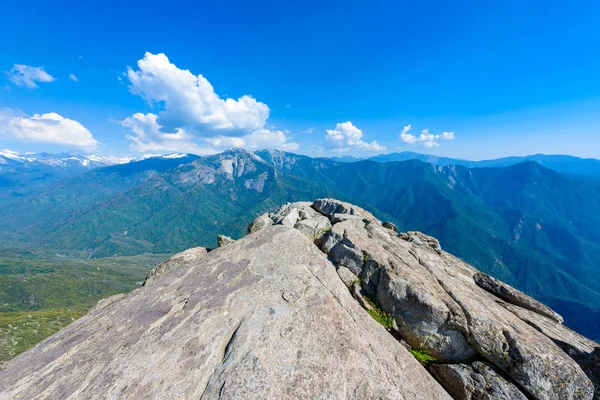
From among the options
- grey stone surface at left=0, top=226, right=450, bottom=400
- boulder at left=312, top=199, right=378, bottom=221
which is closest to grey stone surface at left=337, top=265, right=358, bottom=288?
grey stone surface at left=0, top=226, right=450, bottom=400

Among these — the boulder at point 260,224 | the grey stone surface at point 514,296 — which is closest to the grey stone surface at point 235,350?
the grey stone surface at point 514,296

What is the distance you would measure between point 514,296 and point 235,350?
22610 mm

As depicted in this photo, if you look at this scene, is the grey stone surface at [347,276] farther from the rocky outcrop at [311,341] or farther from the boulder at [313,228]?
the boulder at [313,228]

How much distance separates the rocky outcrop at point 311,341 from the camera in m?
11.6

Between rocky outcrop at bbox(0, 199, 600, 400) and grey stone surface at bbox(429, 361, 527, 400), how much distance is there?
54mm

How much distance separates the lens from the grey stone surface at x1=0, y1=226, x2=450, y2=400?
1123cm

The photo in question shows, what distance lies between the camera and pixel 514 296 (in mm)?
20859

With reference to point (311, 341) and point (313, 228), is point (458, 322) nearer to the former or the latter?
point (311, 341)

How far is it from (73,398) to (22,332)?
860ft

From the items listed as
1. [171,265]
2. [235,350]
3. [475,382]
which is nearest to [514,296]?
[475,382]

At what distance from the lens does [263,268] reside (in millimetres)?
18547

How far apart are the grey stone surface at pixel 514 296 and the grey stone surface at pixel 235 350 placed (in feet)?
41.9

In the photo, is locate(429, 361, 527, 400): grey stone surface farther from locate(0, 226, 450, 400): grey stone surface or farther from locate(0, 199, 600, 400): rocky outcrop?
locate(0, 226, 450, 400): grey stone surface

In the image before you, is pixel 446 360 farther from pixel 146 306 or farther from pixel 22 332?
pixel 22 332
